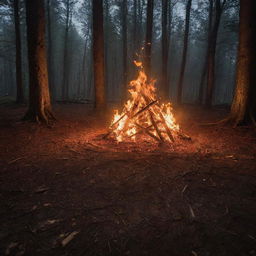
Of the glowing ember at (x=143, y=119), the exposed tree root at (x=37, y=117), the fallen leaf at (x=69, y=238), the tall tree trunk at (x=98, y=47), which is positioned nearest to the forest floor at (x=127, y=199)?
the fallen leaf at (x=69, y=238)

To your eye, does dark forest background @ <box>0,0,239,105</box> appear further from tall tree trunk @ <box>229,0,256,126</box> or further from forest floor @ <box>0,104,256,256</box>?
forest floor @ <box>0,104,256,256</box>

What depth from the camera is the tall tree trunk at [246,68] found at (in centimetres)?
760

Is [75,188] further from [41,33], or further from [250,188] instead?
[41,33]

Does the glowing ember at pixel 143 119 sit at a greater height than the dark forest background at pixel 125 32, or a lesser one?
lesser

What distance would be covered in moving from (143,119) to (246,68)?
438 cm

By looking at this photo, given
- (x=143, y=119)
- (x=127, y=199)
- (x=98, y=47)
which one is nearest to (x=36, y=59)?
(x=98, y=47)

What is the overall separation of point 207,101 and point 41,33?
41.7 feet

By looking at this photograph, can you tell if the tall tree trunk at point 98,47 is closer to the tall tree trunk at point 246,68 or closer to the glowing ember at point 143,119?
the glowing ember at point 143,119

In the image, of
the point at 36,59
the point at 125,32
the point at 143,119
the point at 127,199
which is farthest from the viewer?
the point at 125,32

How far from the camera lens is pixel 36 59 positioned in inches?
321

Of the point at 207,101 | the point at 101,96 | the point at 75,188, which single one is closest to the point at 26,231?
the point at 75,188

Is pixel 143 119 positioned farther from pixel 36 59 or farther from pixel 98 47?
pixel 98 47

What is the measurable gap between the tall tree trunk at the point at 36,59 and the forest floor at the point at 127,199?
2315 millimetres

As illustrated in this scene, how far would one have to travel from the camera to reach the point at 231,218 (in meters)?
2.81
